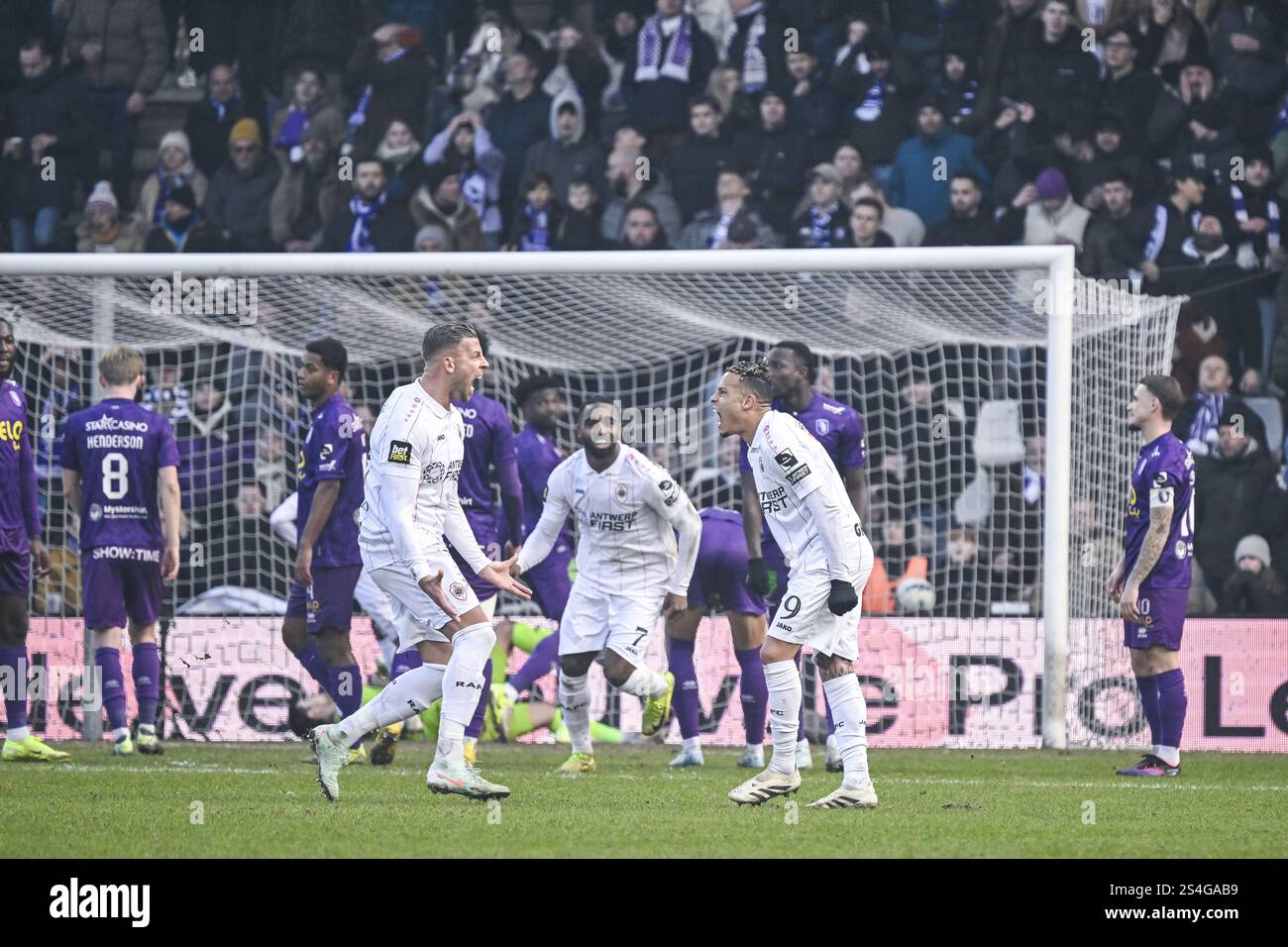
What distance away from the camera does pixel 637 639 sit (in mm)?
9773

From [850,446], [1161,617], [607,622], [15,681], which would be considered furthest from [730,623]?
[15,681]

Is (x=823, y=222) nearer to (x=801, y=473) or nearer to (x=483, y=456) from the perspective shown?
(x=483, y=456)

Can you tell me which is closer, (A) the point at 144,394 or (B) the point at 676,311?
(B) the point at 676,311

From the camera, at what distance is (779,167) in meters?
15.6

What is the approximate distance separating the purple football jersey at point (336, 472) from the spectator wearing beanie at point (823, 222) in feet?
19.7

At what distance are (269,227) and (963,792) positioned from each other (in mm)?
9707

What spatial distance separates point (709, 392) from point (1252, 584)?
420cm

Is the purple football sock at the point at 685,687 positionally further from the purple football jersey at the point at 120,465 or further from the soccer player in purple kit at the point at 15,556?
the soccer player in purple kit at the point at 15,556

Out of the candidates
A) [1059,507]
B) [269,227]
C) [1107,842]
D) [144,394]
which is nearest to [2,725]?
[144,394]

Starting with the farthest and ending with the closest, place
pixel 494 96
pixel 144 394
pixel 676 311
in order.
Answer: pixel 494 96 → pixel 144 394 → pixel 676 311

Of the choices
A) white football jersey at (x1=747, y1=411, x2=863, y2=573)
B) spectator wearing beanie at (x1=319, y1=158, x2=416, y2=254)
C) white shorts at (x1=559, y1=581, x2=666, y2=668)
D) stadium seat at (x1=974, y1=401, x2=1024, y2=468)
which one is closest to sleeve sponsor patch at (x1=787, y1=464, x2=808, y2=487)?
white football jersey at (x1=747, y1=411, x2=863, y2=573)

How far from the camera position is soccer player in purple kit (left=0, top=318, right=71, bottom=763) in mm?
10141

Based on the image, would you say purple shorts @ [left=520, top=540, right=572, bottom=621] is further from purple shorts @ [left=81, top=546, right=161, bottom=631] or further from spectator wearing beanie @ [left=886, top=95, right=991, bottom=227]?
spectator wearing beanie @ [left=886, top=95, right=991, bottom=227]
